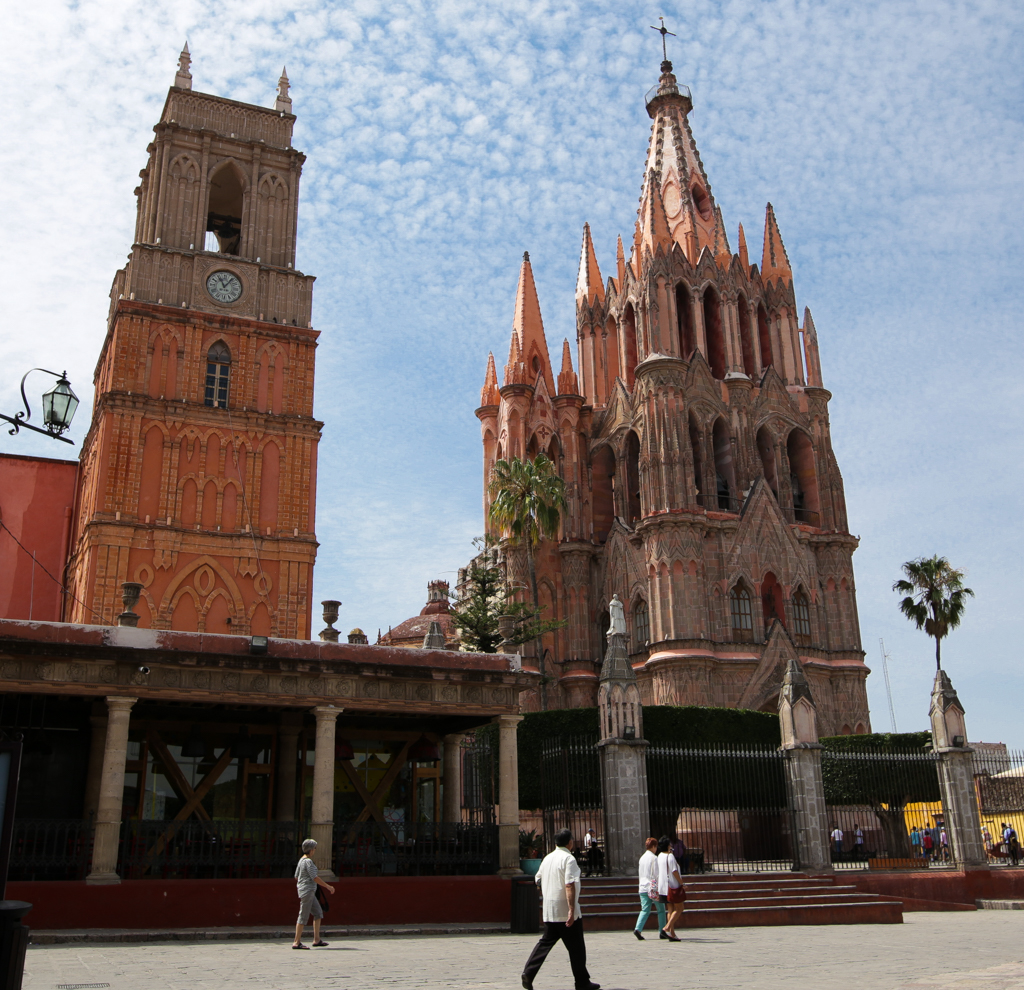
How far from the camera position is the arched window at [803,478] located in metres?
45.9

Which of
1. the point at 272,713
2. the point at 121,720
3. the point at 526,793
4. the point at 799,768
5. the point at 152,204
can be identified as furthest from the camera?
the point at 152,204

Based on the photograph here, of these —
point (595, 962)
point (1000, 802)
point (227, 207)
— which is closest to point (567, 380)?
point (227, 207)

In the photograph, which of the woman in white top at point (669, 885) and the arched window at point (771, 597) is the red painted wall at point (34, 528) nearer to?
the woman in white top at point (669, 885)

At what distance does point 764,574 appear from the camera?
1678 inches

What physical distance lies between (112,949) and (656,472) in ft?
103

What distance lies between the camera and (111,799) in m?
15.8

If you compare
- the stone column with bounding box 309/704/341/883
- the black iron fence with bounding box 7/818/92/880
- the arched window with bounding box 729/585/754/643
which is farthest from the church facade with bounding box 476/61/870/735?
the black iron fence with bounding box 7/818/92/880

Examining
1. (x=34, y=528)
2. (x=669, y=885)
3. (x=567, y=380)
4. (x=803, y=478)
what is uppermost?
(x=567, y=380)

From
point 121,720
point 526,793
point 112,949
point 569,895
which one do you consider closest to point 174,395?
point 526,793

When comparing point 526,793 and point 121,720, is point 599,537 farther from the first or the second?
point 121,720

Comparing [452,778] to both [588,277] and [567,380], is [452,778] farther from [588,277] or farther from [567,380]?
[588,277]

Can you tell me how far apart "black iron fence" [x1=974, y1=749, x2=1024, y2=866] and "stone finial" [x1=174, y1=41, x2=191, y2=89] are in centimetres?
3273

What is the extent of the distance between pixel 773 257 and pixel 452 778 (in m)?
37.6

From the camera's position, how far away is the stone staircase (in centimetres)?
1802
